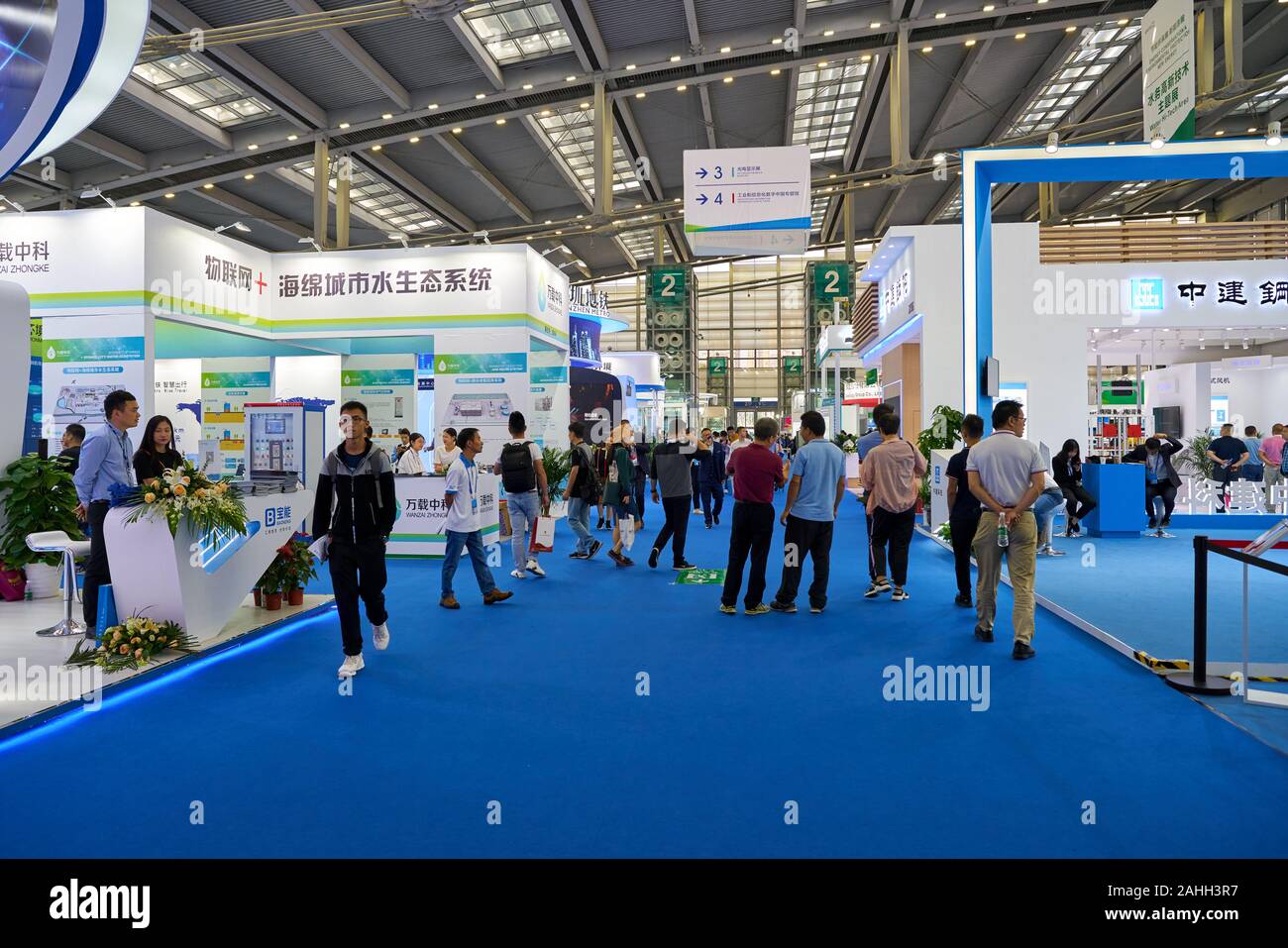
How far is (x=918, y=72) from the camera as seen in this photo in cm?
1722

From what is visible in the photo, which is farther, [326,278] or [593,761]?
[326,278]

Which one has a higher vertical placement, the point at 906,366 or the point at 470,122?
the point at 470,122

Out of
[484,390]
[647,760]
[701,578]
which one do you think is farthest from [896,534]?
[484,390]

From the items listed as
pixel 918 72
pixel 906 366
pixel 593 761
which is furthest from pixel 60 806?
pixel 918 72

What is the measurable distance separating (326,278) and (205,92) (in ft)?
19.8

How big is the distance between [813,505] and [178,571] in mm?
4087

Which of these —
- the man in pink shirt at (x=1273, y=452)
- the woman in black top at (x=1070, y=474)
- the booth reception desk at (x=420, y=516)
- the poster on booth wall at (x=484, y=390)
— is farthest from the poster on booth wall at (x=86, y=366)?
the man in pink shirt at (x=1273, y=452)

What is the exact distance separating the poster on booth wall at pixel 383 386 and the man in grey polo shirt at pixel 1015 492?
9852mm

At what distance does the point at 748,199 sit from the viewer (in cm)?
955

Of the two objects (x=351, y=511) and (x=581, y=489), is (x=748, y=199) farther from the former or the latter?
(x=351, y=511)

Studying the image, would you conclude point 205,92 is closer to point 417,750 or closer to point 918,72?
point 918,72

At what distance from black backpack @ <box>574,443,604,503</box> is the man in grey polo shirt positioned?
171 inches
